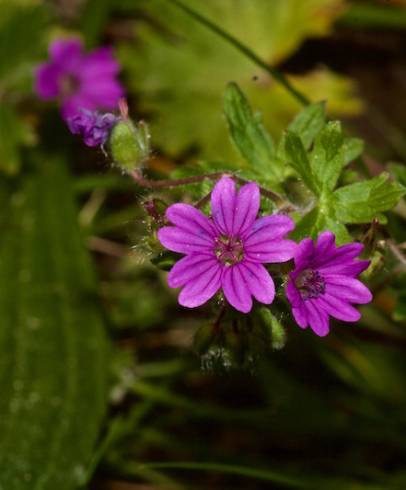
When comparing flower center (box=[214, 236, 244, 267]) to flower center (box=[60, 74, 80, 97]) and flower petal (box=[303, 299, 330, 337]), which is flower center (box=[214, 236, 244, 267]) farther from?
flower center (box=[60, 74, 80, 97])

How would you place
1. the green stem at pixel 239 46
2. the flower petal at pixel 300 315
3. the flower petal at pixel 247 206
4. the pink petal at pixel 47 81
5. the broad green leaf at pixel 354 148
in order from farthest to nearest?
the pink petal at pixel 47 81, the green stem at pixel 239 46, the broad green leaf at pixel 354 148, the flower petal at pixel 247 206, the flower petal at pixel 300 315

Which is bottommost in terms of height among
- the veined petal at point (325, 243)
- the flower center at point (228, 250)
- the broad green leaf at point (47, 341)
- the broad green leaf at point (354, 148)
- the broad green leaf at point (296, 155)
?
the broad green leaf at point (47, 341)

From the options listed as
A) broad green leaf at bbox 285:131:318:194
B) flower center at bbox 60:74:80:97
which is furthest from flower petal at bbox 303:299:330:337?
flower center at bbox 60:74:80:97

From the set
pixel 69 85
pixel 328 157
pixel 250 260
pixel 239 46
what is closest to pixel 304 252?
pixel 250 260

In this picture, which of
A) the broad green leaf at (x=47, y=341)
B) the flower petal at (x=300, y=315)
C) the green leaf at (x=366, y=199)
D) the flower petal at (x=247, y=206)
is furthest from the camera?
the broad green leaf at (x=47, y=341)

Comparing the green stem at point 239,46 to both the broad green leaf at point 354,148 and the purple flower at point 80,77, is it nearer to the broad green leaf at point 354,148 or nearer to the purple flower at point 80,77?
the broad green leaf at point 354,148

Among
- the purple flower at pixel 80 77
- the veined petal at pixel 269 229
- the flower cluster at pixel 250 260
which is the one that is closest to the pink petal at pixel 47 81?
the purple flower at pixel 80 77
